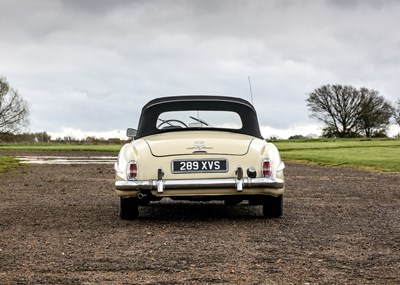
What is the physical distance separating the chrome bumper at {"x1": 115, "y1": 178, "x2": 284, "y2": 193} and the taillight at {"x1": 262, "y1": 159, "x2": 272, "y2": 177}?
7 centimetres

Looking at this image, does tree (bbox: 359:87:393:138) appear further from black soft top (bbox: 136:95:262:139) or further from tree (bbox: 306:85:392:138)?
black soft top (bbox: 136:95:262:139)

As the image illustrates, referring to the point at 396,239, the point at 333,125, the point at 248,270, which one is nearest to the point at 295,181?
the point at 396,239

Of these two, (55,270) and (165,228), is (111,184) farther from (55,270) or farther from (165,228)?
(55,270)

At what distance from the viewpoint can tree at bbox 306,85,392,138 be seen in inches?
3189

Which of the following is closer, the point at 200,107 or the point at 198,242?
the point at 198,242

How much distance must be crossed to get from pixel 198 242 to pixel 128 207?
2035 millimetres

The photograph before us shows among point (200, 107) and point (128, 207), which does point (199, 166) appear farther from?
point (200, 107)

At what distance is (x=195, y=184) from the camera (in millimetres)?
7695

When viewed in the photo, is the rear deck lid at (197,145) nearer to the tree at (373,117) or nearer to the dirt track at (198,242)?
the dirt track at (198,242)

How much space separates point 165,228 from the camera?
752 cm

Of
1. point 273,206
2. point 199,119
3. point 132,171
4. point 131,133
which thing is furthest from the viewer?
point 131,133

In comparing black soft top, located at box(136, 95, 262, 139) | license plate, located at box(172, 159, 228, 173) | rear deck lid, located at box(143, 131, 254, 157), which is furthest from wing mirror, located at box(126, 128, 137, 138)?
license plate, located at box(172, 159, 228, 173)

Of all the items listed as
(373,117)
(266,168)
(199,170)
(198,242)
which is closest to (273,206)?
(266,168)

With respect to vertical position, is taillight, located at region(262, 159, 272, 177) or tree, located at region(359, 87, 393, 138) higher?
tree, located at region(359, 87, 393, 138)
